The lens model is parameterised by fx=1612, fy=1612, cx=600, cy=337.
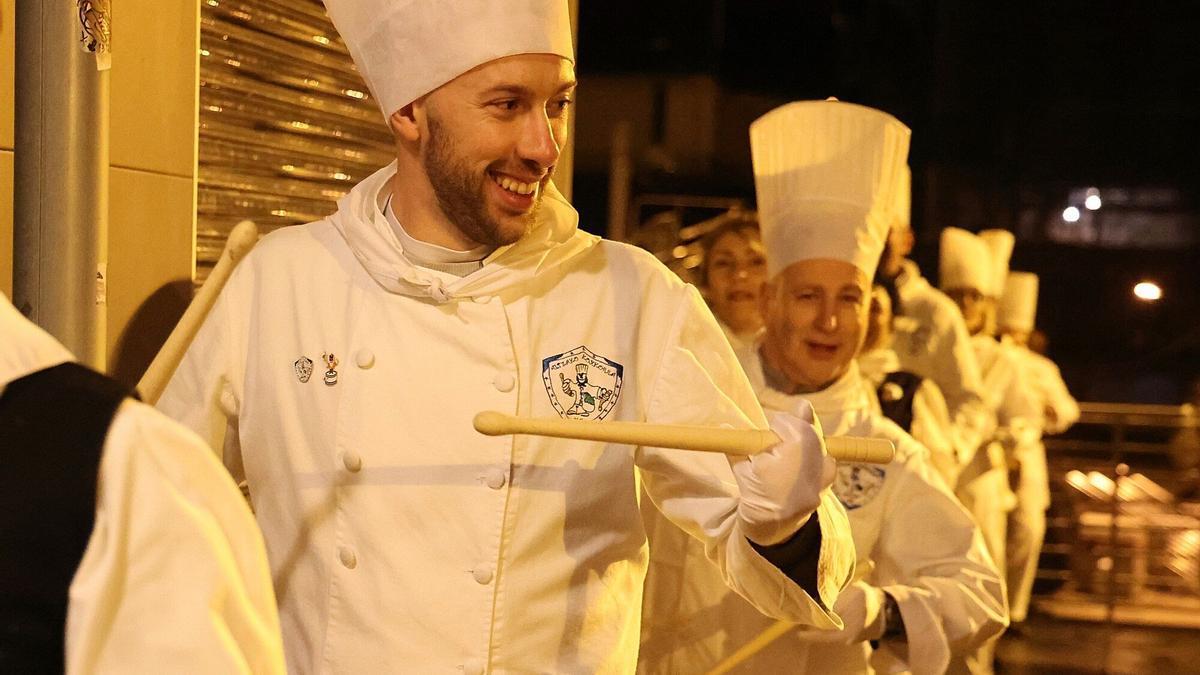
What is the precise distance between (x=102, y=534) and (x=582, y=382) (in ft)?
4.24

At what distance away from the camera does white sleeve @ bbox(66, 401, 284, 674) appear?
1205 millimetres

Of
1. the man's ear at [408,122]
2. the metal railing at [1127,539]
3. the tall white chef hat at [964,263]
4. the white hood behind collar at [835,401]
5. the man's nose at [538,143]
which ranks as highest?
the tall white chef hat at [964,263]

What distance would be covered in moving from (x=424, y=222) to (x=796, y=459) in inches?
29.2

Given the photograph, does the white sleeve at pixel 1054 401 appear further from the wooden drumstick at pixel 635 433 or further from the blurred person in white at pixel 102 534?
the blurred person in white at pixel 102 534

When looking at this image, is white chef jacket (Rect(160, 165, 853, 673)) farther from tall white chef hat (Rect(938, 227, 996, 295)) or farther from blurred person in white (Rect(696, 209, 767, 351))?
tall white chef hat (Rect(938, 227, 996, 295))

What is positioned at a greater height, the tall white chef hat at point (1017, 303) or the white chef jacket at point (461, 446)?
the tall white chef hat at point (1017, 303)

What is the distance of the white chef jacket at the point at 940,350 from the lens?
7008mm

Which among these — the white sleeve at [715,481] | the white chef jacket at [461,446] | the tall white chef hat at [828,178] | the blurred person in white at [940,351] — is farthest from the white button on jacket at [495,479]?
the blurred person in white at [940,351]

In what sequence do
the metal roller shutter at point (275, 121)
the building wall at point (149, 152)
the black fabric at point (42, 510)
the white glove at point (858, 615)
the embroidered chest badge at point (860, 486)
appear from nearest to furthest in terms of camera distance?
the black fabric at point (42, 510), the building wall at point (149, 152), the metal roller shutter at point (275, 121), the white glove at point (858, 615), the embroidered chest badge at point (860, 486)

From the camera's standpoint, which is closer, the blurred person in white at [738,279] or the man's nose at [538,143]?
the man's nose at [538,143]

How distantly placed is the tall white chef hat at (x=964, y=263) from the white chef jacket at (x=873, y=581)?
19.0 feet

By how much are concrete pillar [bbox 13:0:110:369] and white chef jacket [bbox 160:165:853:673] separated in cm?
24

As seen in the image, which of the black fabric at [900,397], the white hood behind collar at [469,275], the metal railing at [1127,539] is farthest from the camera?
the metal railing at [1127,539]

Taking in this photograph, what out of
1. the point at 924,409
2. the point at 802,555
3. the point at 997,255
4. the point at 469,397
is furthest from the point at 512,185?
the point at 997,255
